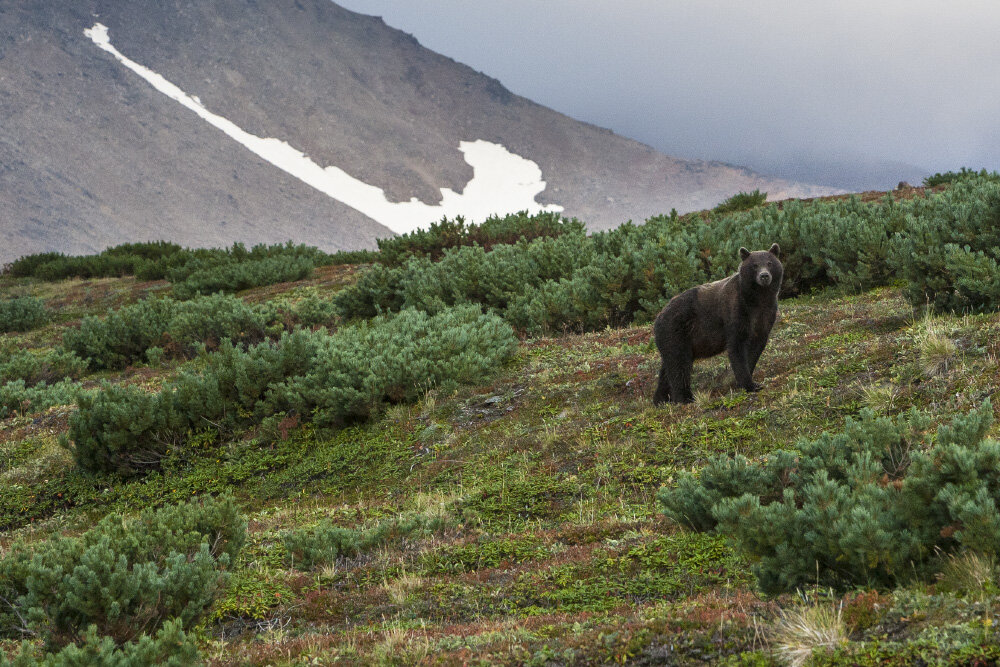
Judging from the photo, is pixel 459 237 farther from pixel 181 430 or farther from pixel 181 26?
pixel 181 26

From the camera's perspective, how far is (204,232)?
377 ft

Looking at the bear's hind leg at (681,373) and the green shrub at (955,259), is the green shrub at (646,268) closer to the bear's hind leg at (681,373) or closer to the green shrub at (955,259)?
the green shrub at (955,259)

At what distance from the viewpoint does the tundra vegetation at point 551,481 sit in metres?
3.57

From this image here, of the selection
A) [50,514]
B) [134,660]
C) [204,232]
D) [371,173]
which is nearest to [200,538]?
[134,660]

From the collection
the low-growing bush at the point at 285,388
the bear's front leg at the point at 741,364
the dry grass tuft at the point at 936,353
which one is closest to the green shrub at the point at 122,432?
the low-growing bush at the point at 285,388

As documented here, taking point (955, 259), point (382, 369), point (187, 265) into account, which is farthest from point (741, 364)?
point (187, 265)

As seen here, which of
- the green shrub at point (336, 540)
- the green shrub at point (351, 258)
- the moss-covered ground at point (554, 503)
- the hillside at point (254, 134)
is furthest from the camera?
the hillside at point (254, 134)

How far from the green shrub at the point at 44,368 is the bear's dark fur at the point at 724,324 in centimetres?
1402

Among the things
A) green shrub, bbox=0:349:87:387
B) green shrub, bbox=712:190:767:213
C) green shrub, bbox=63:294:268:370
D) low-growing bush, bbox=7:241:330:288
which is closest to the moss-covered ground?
green shrub, bbox=0:349:87:387

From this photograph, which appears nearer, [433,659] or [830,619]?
[830,619]

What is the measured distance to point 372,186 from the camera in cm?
14462

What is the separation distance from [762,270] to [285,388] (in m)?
6.57

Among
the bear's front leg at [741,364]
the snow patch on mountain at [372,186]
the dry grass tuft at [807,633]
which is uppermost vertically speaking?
the snow patch on mountain at [372,186]

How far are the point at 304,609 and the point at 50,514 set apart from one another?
21.2 feet
